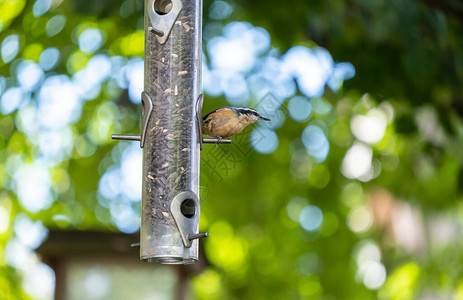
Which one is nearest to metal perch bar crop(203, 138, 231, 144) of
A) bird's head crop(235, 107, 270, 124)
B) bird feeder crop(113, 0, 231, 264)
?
bird feeder crop(113, 0, 231, 264)

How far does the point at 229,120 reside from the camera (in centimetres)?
404

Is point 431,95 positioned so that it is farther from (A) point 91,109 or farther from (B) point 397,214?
(B) point 397,214

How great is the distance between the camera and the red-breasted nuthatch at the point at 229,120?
159 inches

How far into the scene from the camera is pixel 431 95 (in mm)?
6926

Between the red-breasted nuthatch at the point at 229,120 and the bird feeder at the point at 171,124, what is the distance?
0.19 ft

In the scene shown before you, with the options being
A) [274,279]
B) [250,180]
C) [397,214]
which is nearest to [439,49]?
[250,180]

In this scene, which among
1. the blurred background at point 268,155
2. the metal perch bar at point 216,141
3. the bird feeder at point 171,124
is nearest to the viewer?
the bird feeder at point 171,124

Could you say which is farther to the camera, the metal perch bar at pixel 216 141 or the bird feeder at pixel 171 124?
the metal perch bar at pixel 216 141

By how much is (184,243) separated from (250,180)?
19.2 feet

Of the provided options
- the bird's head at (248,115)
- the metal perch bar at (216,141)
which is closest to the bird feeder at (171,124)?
the metal perch bar at (216,141)

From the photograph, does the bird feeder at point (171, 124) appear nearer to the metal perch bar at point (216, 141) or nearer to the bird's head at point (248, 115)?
the metal perch bar at point (216, 141)

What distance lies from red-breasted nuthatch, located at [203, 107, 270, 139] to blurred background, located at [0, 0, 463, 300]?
21cm

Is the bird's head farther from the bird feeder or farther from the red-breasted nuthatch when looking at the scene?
the bird feeder

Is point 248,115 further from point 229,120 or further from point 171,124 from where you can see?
point 171,124
